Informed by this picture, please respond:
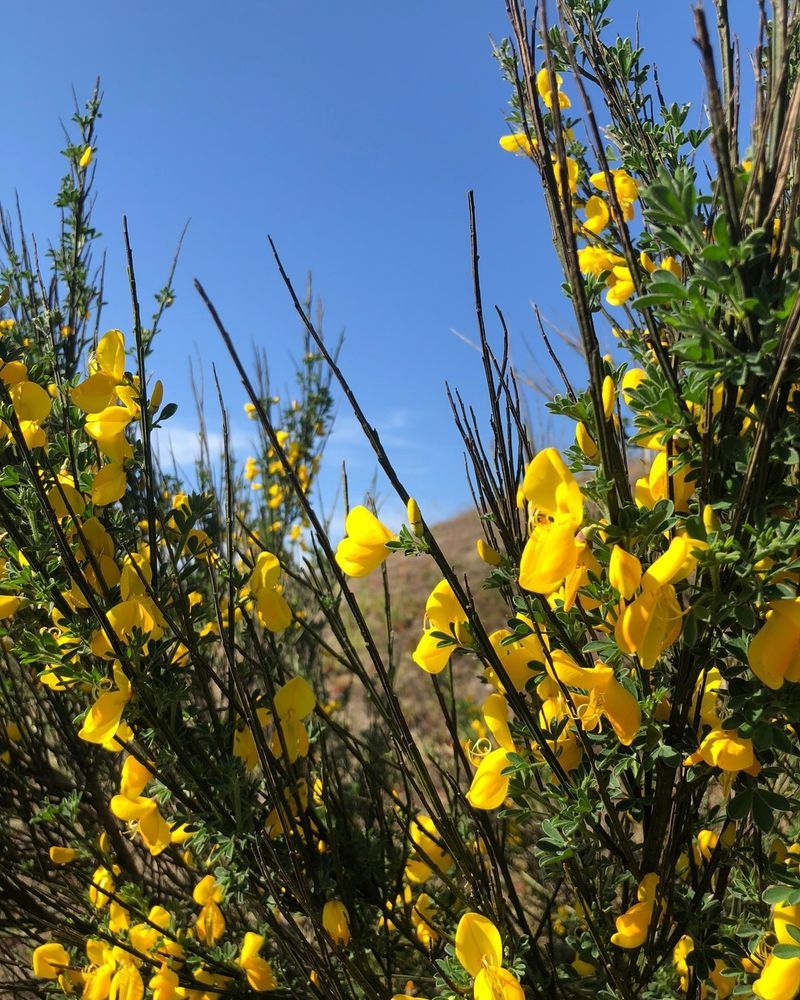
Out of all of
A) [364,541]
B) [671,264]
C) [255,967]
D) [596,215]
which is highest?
[596,215]

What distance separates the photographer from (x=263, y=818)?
1084mm

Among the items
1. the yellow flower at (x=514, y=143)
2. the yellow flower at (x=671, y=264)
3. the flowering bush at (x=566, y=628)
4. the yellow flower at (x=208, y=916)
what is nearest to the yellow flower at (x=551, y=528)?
the flowering bush at (x=566, y=628)

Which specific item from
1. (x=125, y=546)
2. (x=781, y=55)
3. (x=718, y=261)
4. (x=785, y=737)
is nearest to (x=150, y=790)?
(x=125, y=546)

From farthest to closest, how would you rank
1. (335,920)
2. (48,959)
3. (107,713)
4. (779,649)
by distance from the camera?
(48,959)
(335,920)
(107,713)
(779,649)

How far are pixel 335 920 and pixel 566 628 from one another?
0.64 metres

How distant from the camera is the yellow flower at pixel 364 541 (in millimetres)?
756

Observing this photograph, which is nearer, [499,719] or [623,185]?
[499,719]

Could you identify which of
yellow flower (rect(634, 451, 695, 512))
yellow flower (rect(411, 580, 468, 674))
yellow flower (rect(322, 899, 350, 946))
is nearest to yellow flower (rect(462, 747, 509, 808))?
yellow flower (rect(411, 580, 468, 674))

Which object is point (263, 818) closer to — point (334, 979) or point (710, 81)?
point (334, 979)

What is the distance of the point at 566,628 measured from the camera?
29.5 inches

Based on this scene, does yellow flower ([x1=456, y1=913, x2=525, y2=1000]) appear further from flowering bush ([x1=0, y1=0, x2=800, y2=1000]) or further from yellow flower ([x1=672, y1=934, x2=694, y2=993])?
yellow flower ([x1=672, y1=934, x2=694, y2=993])

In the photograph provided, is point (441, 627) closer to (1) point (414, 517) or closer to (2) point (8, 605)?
(1) point (414, 517)

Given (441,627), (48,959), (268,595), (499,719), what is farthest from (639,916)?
Result: (48,959)

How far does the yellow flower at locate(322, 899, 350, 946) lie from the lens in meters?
1.03
